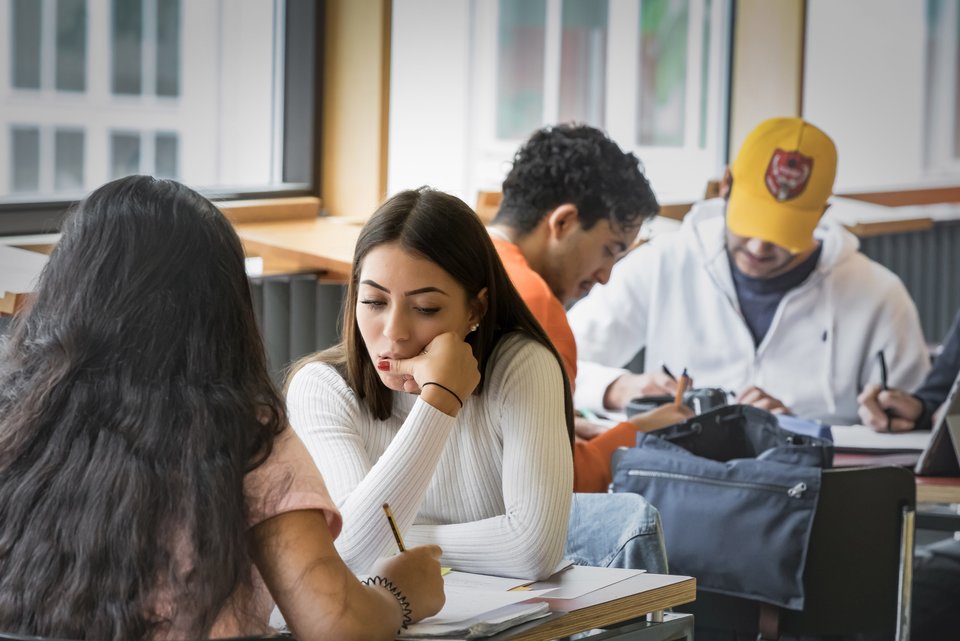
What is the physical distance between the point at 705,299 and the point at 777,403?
28.0 inches

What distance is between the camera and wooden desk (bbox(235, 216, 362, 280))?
2.96 m

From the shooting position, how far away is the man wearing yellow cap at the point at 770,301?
3350 millimetres

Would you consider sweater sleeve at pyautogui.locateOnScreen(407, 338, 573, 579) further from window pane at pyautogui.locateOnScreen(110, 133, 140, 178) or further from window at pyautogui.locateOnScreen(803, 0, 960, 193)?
window at pyautogui.locateOnScreen(803, 0, 960, 193)

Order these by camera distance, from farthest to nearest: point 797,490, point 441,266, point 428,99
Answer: point 428,99
point 797,490
point 441,266

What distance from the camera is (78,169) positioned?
3.27 m

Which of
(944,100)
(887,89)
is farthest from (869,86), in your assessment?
(944,100)

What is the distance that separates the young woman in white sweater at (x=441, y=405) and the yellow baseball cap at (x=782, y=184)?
1.53 meters

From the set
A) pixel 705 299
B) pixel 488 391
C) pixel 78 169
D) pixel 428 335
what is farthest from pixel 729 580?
pixel 78 169

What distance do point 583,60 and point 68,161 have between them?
318 cm

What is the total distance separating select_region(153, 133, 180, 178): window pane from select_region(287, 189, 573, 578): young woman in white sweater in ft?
5.54

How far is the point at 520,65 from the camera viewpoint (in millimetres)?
5629

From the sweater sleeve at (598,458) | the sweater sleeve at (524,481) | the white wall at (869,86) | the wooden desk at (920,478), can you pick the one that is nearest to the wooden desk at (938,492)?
the wooden desk at (920,478)

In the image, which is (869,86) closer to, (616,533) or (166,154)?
(166,154)

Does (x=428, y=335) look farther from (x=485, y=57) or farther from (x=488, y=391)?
(x=485, y=57)
